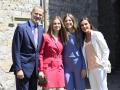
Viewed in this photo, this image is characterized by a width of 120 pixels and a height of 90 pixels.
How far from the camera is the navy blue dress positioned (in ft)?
18.0

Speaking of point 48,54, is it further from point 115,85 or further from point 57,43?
point 115,85

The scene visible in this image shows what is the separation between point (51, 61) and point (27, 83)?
452 mm

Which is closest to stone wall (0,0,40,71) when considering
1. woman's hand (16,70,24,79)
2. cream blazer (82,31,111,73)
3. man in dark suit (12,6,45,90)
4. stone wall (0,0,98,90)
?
stone wall (0,0,98,90)

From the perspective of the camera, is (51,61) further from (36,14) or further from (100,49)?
(100,49)

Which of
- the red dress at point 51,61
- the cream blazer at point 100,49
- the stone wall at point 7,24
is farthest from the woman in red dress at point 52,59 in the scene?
the stone wall at point 7,24

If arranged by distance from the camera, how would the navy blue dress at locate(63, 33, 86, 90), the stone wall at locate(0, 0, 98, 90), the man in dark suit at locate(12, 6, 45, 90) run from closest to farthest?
the man in dark suit at locate(12, 6, 45, 90)
the navy blue dress at locate(63, 33, 86, 90)
the stone wall at locate(0, 0, 98, 90)

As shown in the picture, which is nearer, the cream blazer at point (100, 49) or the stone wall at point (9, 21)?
the cream blazer at point (100, 49)

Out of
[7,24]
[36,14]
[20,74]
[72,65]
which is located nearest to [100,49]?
[72,65]

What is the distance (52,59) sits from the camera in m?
5.32

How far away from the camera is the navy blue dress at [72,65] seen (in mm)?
5473

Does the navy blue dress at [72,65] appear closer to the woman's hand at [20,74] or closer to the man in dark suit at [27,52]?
the man in dark suit at [27,52]

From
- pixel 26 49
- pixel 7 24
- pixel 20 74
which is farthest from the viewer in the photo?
pixel 7 24

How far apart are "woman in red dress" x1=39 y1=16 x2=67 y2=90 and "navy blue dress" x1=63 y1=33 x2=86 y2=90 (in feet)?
0.37

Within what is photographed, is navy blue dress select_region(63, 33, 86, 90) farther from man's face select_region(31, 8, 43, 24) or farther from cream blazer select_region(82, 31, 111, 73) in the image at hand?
man's face select_region(31, 8, 43, 24)
